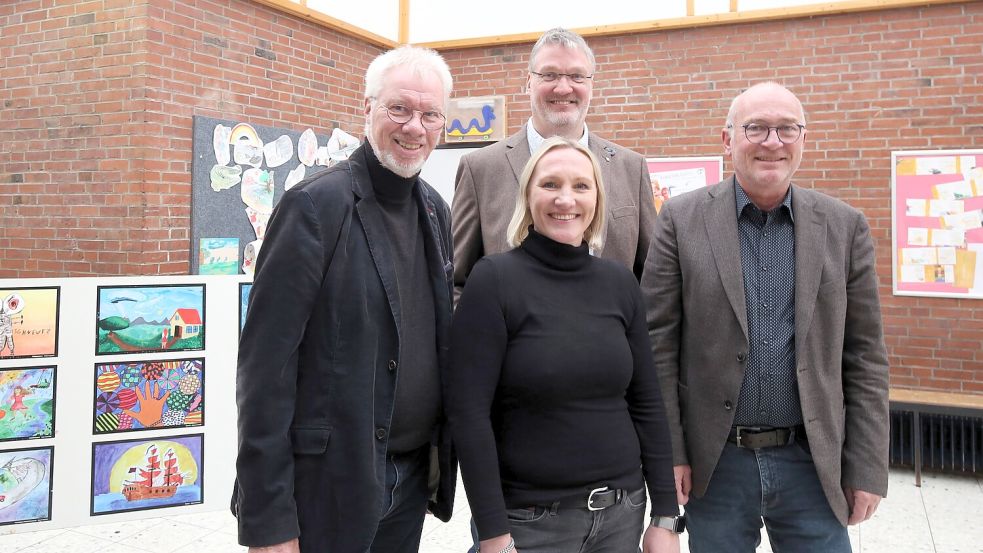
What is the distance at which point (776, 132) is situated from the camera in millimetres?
1659

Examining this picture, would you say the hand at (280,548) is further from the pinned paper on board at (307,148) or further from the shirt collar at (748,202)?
the pinned paper on board at (307,148)

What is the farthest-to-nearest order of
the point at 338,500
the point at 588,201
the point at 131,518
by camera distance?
1. the point at 131,518
2. the point at 588,201
3. the point at 338,500

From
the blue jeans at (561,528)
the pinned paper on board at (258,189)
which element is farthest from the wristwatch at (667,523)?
the pinned paper on board at (258,189)

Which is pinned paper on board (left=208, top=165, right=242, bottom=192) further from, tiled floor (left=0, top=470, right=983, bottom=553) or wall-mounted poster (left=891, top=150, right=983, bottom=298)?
wall-mounted poster (left=891, top=150, right=983, bottom=298)

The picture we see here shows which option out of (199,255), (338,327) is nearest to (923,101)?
(338,327)

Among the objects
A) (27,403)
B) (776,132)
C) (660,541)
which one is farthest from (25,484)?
(776,132)

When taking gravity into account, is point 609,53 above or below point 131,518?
above

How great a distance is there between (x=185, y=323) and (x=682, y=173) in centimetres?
368

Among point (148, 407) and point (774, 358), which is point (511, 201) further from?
point (148, 407)

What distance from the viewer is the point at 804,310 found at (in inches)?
65.6

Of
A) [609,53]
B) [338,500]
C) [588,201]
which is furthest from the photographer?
[609,53]

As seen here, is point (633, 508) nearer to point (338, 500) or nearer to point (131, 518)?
point (338, 500)

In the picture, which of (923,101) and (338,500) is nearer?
(338,500)

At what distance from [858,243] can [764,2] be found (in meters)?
3.94
